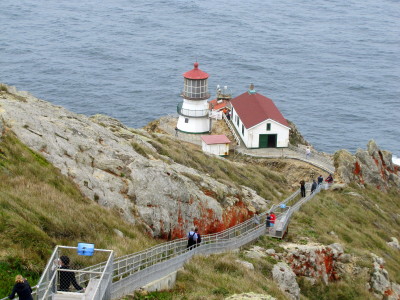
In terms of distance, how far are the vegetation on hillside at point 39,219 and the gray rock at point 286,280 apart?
18.2 ft

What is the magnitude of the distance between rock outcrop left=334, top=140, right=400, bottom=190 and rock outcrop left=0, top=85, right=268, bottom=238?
2384 centimetres

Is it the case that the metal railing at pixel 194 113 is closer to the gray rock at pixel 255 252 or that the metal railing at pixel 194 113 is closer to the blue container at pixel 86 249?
the gray rock at pixel 255 252

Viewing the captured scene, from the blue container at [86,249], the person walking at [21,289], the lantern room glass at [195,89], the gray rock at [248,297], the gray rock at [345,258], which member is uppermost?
the person walking at [21,289]

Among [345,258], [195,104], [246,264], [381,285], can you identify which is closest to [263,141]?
[195,104]

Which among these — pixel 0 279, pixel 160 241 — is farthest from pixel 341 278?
pixel 0 279

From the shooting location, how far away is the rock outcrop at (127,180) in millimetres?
25938

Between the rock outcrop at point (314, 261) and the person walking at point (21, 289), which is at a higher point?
the person walking at point (21, 289)

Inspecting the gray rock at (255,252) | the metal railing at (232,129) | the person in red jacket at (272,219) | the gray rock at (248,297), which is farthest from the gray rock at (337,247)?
the metal railing at (232,129)

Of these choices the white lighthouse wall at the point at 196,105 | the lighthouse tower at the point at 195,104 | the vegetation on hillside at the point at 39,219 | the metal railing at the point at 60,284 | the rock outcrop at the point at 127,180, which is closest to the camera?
the metal railing at the point at 60,284

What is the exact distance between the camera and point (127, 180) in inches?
1078

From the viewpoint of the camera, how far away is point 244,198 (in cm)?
3416

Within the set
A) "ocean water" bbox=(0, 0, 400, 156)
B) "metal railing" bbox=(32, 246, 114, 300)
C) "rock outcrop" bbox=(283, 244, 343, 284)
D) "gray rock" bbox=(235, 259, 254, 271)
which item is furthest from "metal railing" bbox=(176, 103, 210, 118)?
"metal railing" bbox=(32, 246, 114, 300)

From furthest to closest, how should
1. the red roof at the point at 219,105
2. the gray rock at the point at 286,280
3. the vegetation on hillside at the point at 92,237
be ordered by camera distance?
the red roof at the point at 219,105, the gray rock at the point at 286,280, the vegetation on hillside at the point at 92,237

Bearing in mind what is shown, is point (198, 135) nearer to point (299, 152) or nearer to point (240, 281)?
point (299, 152)
